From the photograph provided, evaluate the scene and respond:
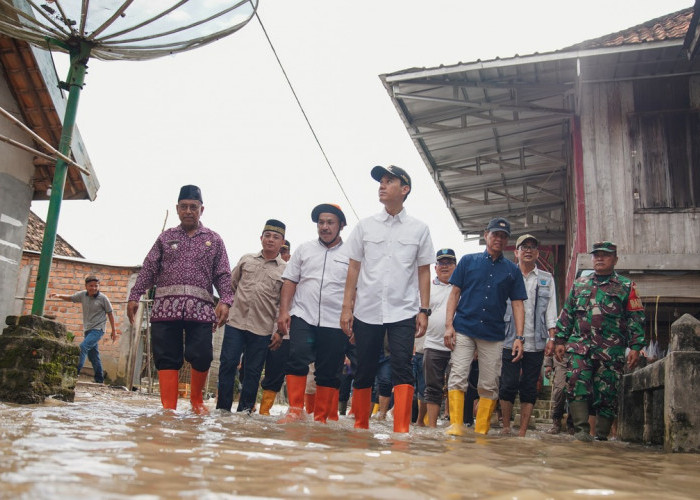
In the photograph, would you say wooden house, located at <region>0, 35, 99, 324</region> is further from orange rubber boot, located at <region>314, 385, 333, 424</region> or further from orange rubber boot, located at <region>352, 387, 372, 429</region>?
orange rubber boot, located at <region>352, 387, 372, 429</region>

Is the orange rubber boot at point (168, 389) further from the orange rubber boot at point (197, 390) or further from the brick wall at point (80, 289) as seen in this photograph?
the brick wall at point (80, 289)

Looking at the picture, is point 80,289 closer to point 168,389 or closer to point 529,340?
point 168,389

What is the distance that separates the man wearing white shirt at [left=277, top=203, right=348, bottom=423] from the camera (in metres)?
5.17

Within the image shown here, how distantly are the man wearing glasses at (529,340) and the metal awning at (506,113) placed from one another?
11.8 ft

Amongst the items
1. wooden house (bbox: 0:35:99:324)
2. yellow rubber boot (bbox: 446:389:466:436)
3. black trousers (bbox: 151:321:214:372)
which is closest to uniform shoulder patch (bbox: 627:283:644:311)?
yellow rubber boot (bbox: 446:389:466:436)

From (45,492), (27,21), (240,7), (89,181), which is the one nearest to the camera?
(45,492)

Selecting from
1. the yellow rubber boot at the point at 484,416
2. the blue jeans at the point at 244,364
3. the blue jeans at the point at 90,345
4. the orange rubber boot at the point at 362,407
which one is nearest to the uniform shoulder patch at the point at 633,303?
the yellow rubber boot at the point at 484,416

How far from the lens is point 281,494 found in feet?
5.44

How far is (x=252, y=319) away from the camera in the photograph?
19.1 feet

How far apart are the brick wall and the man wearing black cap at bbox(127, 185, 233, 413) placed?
9809 mm

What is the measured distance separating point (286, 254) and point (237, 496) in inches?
264

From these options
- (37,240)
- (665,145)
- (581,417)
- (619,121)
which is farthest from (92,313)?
(37,240)

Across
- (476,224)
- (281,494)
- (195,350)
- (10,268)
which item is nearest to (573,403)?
(195,350)

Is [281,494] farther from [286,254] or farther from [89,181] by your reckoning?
[89,181]
